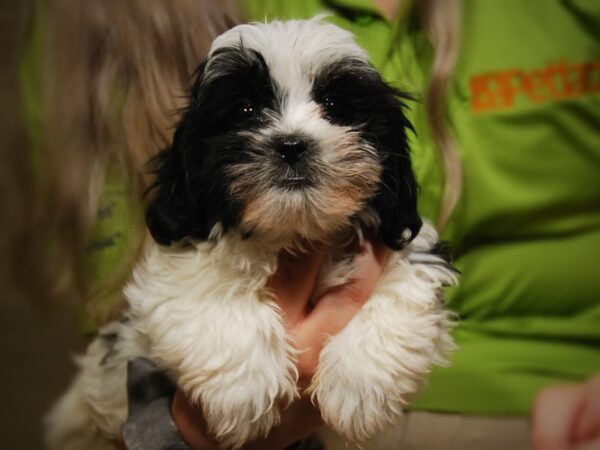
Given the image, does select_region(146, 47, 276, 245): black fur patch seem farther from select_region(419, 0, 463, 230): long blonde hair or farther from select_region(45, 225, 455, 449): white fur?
select_region(419, 0, 463, 230): long blonde hair

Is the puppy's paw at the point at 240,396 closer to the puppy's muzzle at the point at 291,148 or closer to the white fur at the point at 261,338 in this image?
the white fur at the point at 261,338

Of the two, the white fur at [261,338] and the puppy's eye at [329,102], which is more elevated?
the puppy's eye at [329,102]

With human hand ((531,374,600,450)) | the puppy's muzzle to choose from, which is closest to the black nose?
the puppy's muzzle

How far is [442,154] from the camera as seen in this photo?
80 centimetres

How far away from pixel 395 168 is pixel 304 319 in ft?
0.82

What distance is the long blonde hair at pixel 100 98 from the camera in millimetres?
780

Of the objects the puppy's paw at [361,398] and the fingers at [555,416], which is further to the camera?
the puppy's paw at [361,398]

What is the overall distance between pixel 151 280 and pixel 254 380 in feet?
0.62

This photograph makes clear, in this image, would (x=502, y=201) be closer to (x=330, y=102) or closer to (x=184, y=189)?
(x=330, y=102)

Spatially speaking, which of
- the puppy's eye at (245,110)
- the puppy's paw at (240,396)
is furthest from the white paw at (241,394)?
the puppy's eye at (245,110)

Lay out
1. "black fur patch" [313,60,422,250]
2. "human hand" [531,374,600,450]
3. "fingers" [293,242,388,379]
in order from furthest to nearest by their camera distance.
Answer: "fingers" [293,242,388,379]
"black fur patch" [313,60,422,250]
"human hand" [531,374,600,450]

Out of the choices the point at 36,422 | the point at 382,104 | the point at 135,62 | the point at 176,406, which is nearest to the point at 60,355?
the point at 36,422

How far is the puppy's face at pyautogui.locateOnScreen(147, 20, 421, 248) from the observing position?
0.71 meters

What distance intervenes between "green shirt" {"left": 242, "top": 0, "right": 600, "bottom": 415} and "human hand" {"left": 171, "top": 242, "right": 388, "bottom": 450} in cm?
11
